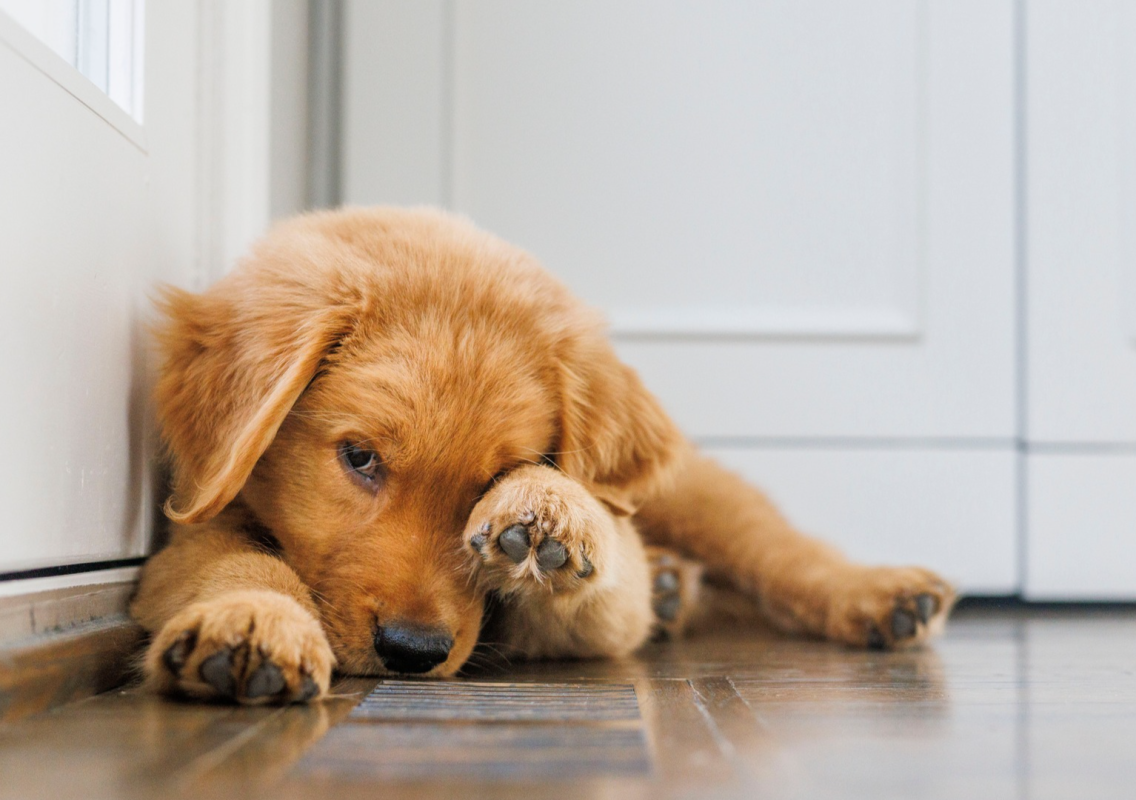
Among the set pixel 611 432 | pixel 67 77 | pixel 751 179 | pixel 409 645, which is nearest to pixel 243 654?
pixel 409 645

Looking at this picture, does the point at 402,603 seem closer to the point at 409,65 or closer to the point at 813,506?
the point at 813,506

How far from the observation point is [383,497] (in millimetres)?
1645

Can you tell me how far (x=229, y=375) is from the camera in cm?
175

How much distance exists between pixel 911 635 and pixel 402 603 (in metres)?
1.22

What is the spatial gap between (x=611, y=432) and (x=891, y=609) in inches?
31.1

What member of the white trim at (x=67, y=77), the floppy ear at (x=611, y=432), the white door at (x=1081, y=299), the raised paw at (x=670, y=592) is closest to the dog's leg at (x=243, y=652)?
the floppy ear at (x=611, y=432)

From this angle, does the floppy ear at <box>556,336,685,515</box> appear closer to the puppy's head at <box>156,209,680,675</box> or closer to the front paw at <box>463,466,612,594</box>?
the puppy's head at <box>156,209,680,675</box>

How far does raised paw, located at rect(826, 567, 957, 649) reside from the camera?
2.23m

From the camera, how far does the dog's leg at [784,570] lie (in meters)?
2.24

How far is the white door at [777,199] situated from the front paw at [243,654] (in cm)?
205

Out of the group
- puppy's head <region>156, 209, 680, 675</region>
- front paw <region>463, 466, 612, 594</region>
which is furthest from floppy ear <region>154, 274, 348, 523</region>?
front paw <region>463, 466, 612, 594</region>

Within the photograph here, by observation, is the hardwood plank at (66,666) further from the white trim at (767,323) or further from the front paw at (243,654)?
the white trim at (767,323)

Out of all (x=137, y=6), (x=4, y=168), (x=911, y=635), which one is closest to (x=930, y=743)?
(x=911, y=635)

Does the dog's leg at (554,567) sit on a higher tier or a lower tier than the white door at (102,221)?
lower
